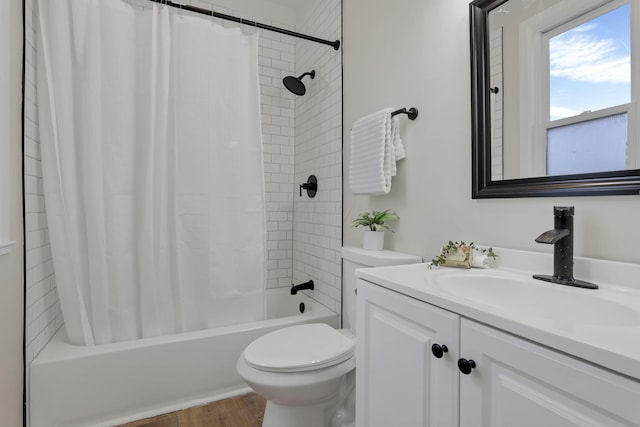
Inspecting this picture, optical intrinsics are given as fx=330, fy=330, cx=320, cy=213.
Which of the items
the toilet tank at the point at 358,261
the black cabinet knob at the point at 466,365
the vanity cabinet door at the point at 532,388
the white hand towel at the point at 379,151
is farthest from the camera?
the white hand towel at the point at 379,151

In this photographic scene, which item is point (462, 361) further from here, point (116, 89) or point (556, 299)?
point (116, 89)

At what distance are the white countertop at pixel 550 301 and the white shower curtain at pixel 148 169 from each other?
114 centimetres

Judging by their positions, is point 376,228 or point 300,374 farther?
point 376,228

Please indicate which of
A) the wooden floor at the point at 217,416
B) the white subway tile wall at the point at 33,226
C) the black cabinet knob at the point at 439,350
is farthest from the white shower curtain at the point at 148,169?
the black cabinet knob at the point at 439,350

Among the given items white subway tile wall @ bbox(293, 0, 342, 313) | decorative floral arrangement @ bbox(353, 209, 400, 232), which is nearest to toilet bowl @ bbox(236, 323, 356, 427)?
decorative floral arrangement @ bbox(353, 209, 400, 232)

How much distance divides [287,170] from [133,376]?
5.86 ft

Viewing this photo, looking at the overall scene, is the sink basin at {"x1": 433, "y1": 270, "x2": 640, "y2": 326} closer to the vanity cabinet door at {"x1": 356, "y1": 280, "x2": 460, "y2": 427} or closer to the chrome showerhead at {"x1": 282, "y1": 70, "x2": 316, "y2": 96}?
the vanity cabinet door at {"x1": 356, "y1": 280, "x2": 460, "y2": 427}

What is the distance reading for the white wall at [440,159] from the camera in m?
0.92

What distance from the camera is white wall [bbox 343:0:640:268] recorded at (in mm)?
921

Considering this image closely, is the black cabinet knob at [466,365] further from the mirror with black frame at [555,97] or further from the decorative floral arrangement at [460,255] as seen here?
the mirror with black frame at [555,97]

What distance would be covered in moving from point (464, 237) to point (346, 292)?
0.68 metres

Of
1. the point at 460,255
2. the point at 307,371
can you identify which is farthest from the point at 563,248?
the point at 307,371

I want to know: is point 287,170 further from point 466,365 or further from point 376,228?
point 466,365

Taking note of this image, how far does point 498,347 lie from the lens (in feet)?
2.07
